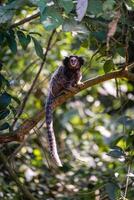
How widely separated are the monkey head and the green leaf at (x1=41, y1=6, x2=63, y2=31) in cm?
128

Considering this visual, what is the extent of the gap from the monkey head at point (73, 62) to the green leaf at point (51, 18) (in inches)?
50.4

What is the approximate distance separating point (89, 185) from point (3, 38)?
6.22 ft

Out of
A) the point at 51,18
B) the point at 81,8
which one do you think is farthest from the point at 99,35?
the point at 81,8

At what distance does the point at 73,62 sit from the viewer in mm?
3318

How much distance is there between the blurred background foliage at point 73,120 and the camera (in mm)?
3035

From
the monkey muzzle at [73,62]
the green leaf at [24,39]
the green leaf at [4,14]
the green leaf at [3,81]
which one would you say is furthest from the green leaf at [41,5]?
the monkey muzzle at [73,62]

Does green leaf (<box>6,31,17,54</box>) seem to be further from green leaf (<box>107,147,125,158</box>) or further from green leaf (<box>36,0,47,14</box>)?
green leaf (<box>36,0,47,14</box>)

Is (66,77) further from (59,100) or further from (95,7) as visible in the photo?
(95,7)

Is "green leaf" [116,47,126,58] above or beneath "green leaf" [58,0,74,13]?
beneath

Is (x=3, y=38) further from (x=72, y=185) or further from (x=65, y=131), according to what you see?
(x=65, y=131)

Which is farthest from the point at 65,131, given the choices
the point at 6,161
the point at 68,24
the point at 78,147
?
the point at 68,24

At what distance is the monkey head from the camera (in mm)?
3320

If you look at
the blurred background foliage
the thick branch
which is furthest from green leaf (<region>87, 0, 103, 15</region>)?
the thick branch

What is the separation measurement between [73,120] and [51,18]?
3504 mm
